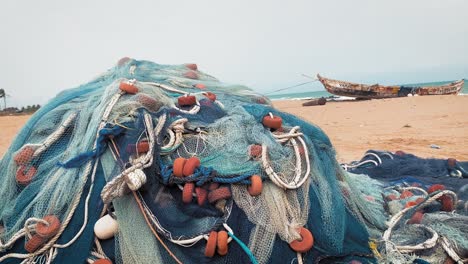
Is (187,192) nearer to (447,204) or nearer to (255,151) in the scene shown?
(255,151)

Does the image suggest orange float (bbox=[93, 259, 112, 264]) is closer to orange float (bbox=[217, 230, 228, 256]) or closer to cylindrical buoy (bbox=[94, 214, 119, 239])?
cylindrical buoy (bbox=[94, 214, 119, 239])

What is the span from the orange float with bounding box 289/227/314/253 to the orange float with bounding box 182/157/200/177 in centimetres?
72

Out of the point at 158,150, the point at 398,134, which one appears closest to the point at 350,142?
the point at 398,134

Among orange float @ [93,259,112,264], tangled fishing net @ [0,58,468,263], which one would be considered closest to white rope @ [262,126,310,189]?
tangled fishing net @ [0,58,468,263]

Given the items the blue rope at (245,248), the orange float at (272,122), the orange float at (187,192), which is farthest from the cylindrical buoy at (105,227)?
the orange float at (272,122)

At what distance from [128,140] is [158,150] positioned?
20 centimetres

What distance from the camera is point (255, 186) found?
1973 millimetres

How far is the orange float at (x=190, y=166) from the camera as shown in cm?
201

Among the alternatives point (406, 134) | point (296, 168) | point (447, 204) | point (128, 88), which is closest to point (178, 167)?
point (296, 168)

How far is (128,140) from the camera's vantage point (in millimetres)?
2135

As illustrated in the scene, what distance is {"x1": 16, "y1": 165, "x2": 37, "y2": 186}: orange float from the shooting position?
2178mm

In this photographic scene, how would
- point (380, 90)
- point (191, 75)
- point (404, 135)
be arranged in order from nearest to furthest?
point (191, 75)
point (404, 135)
point (380, 90)

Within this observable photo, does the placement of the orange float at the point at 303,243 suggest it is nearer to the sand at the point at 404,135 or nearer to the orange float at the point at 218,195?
the orange float at the point at 218,195

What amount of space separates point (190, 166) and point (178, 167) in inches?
2.9
